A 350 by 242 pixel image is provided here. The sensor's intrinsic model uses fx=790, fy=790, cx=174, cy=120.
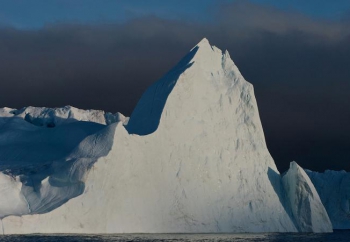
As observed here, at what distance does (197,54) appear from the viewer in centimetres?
→ 4594

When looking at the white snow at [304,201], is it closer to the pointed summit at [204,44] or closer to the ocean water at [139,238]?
the ocean water at [139,238]

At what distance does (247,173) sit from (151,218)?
744cm

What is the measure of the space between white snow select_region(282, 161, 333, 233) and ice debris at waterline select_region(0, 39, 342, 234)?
0.21 ft

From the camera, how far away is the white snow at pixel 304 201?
45.9m

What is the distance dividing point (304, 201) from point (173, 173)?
344 inches

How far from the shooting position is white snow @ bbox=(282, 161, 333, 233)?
151 feet

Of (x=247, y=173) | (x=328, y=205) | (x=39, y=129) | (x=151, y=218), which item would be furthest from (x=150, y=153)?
(x=328, y=205)

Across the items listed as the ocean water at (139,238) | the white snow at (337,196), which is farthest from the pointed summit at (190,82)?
the white snow at (337,196)

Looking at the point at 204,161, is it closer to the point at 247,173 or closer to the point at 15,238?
the point at 247,173

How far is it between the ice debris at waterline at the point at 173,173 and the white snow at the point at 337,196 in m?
12.7

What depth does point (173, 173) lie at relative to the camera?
42156 millimetres

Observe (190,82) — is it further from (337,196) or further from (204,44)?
(337,196)

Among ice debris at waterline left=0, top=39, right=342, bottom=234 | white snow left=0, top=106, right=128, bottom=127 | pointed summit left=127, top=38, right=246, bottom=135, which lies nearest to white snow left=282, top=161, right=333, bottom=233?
ice debris at waterline left=0, top=39, right=342, bottom=234

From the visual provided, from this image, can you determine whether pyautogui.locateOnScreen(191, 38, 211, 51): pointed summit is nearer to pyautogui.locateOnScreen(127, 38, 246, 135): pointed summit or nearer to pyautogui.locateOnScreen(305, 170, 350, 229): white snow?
pyautogui.locateOnScreen(127, 38, 246, 135): pointed summit
